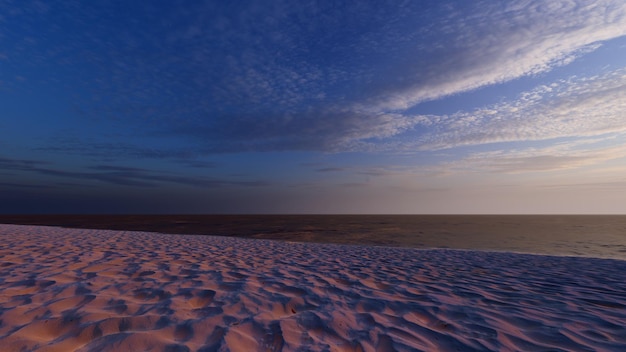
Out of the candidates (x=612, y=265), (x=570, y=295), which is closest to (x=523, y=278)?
(x=570, y=295)

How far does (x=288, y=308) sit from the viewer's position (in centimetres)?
402

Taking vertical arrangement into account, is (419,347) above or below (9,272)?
below

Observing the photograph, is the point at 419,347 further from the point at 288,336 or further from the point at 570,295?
the point at 570,295

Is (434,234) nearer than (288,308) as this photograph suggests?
No

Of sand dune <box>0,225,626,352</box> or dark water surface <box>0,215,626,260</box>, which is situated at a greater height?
sand dune <box>0,225,626,352</box>

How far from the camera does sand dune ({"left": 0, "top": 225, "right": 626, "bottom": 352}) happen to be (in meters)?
2.95

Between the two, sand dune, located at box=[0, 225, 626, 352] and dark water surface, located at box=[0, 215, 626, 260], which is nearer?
Result: sand dune, located at box=[0, 225, 626, 352]

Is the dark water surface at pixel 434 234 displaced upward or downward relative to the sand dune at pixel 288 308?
downward

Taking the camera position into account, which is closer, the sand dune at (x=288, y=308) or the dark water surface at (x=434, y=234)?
the sand dune at (x=288, y=308)

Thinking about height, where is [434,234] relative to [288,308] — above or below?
below

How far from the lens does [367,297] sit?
15.3 feet

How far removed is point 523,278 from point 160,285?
770 centimetres

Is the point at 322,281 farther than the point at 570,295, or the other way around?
the point at 322,281

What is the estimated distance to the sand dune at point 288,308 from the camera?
295cm
